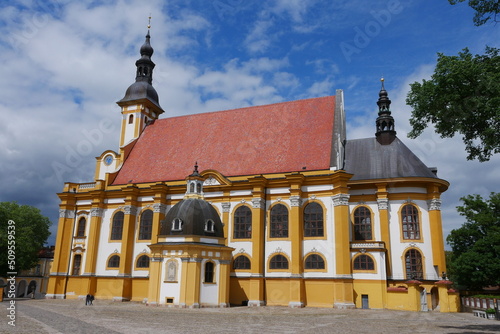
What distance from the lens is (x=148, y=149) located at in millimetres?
38781

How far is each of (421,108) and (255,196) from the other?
16.4 meters

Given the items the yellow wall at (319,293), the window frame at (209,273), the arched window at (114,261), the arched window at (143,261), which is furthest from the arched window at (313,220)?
the arched window at (114,261)

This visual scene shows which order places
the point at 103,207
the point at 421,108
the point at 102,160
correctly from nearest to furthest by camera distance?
the point at 421,108 < the point at 103,207 < the point at 102,160

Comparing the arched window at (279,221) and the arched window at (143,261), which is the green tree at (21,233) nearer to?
the arched window at (143,261)

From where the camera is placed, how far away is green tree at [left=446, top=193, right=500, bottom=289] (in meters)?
25.7

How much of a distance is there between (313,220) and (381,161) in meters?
7.42

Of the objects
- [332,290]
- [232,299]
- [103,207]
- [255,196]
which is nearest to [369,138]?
[255,196]

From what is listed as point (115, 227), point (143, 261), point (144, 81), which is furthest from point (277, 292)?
point (144, 81)

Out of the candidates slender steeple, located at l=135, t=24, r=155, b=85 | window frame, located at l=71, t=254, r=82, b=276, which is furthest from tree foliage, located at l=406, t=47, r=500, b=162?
slender steeple, located at l=135, t=24, r=155, b=85

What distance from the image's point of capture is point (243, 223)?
3073 cm

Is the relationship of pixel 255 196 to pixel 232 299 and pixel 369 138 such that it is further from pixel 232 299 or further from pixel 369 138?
pixel 369 138

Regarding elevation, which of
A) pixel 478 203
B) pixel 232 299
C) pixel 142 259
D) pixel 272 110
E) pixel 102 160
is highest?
pixel 272 110

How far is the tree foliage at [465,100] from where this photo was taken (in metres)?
13.6

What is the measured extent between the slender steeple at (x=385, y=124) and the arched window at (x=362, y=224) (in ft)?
21.7
